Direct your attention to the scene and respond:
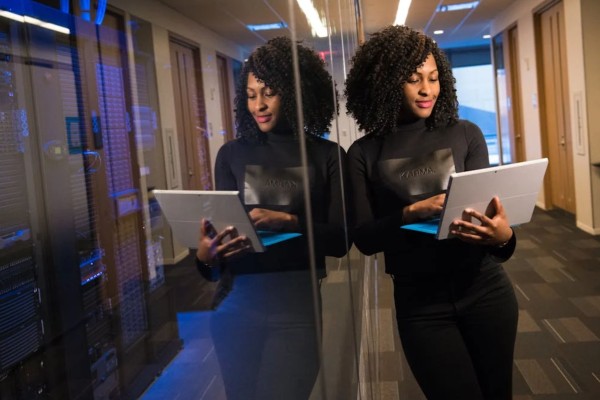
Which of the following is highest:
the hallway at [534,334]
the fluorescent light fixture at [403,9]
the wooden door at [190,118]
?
the fluorescent light fixture at [403,9]

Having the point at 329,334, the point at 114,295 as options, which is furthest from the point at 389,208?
the point at 114,295

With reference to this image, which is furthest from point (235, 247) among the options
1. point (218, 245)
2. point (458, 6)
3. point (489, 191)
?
point (458, 6)

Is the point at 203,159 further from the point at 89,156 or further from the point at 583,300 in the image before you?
the point at 583,300

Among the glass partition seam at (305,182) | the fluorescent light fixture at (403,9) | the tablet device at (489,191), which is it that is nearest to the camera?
the glass partition seam at (305,182)

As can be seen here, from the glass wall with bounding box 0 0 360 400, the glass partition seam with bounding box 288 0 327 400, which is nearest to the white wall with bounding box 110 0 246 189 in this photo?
the glass wall with bounding box 0 0 360 400

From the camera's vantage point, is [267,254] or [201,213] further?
[267,254]

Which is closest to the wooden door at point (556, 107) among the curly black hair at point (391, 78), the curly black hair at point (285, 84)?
the curly black hair at point (391, 78)

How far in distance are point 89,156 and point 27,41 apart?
0.07 metres

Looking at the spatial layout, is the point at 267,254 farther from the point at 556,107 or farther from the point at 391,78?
the point at 556,107

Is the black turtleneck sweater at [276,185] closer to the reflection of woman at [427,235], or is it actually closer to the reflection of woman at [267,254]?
the reflection of woman at [267,254]

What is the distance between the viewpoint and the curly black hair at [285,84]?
433mm

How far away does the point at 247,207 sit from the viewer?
0.43m

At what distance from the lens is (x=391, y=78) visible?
1.23 meters

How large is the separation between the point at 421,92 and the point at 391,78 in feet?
0.22
